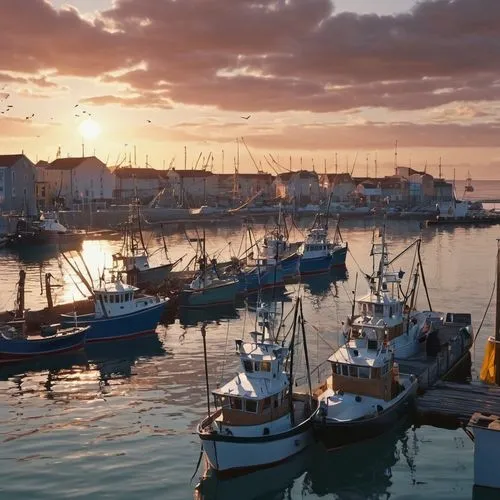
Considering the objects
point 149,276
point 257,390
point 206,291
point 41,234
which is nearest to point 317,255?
point 149,276

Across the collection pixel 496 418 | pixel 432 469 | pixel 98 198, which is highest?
pixel 98 198

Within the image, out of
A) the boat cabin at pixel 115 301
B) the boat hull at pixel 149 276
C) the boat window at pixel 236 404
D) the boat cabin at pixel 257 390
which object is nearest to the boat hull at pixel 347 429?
the boat cabin at pixel 257 390

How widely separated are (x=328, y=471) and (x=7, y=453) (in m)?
11.9

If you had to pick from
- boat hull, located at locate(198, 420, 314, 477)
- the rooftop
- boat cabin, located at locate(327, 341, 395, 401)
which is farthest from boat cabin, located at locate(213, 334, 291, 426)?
the rooftop

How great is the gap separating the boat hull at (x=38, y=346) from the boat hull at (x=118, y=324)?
1964 millimetres

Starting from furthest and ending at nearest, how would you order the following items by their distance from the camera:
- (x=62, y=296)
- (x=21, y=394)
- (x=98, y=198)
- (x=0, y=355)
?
(x=98, y=198)
(x=62, y=296)
(x=0, y=355)
(x=21, y=394)

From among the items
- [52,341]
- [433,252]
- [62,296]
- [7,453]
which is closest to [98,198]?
[433,252]

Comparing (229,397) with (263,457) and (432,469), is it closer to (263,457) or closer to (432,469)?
(263,457)

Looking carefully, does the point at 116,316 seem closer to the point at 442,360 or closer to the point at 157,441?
the point at 157,441

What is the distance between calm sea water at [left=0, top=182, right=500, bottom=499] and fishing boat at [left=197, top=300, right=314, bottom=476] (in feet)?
2.13

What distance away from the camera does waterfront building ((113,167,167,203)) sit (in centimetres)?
18519

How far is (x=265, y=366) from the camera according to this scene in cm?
2638

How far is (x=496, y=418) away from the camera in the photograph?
2425 centimetres

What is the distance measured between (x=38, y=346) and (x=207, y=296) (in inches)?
766
